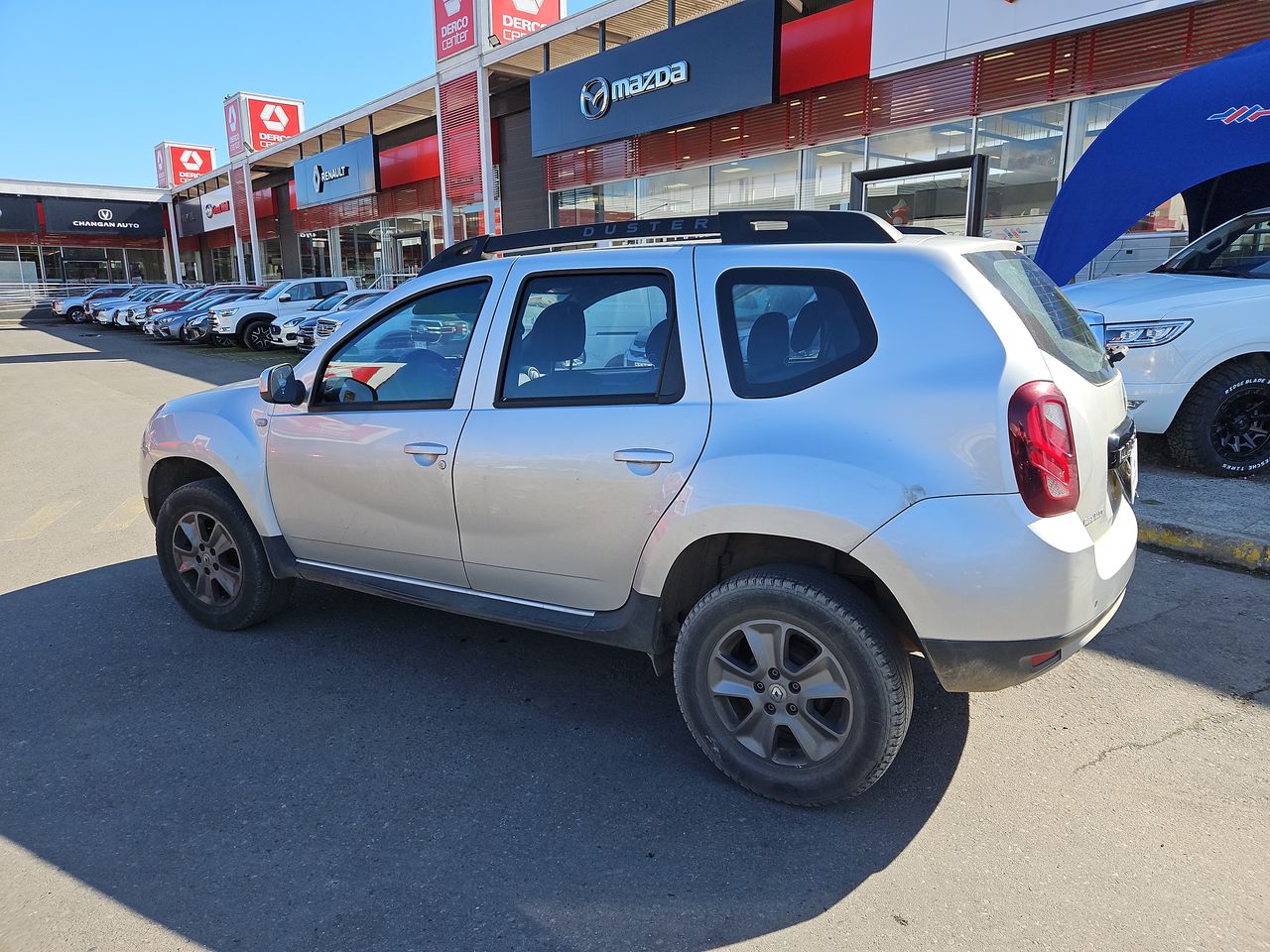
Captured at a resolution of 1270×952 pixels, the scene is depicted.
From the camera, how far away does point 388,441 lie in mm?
3465

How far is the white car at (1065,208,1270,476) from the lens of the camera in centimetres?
584

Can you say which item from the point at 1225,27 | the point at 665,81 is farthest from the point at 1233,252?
the point at 665,81

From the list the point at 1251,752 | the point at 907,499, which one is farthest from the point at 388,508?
the point at 1251,752

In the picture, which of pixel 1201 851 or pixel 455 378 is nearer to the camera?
pixel 1201 851

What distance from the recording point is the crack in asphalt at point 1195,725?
120 inches

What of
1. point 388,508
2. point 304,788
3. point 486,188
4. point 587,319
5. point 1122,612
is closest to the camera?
point 304,788

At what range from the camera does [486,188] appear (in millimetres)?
21609

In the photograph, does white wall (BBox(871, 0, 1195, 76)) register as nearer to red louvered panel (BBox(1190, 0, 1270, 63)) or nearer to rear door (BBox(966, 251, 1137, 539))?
red louvered panel (BBox(1190, 0, 1270, 63))

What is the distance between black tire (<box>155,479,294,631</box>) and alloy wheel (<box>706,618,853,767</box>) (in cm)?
239

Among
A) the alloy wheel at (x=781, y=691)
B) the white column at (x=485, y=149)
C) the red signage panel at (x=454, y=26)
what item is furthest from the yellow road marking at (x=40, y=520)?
the red signage panel at (x=454, y=26)

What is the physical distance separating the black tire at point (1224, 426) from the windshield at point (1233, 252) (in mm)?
885

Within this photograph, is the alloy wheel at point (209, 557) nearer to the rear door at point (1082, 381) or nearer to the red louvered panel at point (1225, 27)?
the rear door at point (1082, 381)

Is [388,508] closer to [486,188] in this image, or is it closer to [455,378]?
[455,378]

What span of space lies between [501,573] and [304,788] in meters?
0.99
